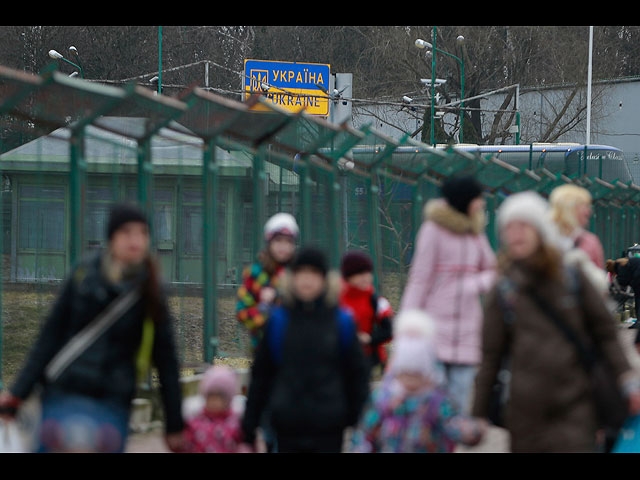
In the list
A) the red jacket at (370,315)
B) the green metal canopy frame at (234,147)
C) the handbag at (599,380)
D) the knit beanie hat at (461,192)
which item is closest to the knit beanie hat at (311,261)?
the handbag at (599,380)

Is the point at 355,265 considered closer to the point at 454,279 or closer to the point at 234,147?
the point at 454,279

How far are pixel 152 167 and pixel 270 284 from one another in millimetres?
2377

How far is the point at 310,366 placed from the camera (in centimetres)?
517

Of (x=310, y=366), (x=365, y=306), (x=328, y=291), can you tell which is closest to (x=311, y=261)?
(x=328, y=291)

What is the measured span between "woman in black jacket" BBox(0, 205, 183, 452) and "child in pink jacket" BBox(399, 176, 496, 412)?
2186 millimetres

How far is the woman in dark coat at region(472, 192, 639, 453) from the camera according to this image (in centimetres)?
487

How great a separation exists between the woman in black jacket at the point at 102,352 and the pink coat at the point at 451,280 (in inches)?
85.9

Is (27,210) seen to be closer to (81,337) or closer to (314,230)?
(314,230)

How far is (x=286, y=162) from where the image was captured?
10.4 metres

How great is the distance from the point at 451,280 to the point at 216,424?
1.86 meters

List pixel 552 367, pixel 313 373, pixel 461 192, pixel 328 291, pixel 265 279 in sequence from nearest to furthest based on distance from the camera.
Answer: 1. pixel 552 367
2. pixel 313 373
3. pixel 328 291
4. pixel 461 192
5. pixel 265 279

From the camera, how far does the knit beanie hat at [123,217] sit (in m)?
4.80

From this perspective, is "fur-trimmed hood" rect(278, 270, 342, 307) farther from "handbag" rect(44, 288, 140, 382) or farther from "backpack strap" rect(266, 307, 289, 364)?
"handbag" rect(44, 288, 140, 382)

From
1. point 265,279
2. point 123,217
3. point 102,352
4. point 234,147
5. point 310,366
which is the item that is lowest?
point 310,366
